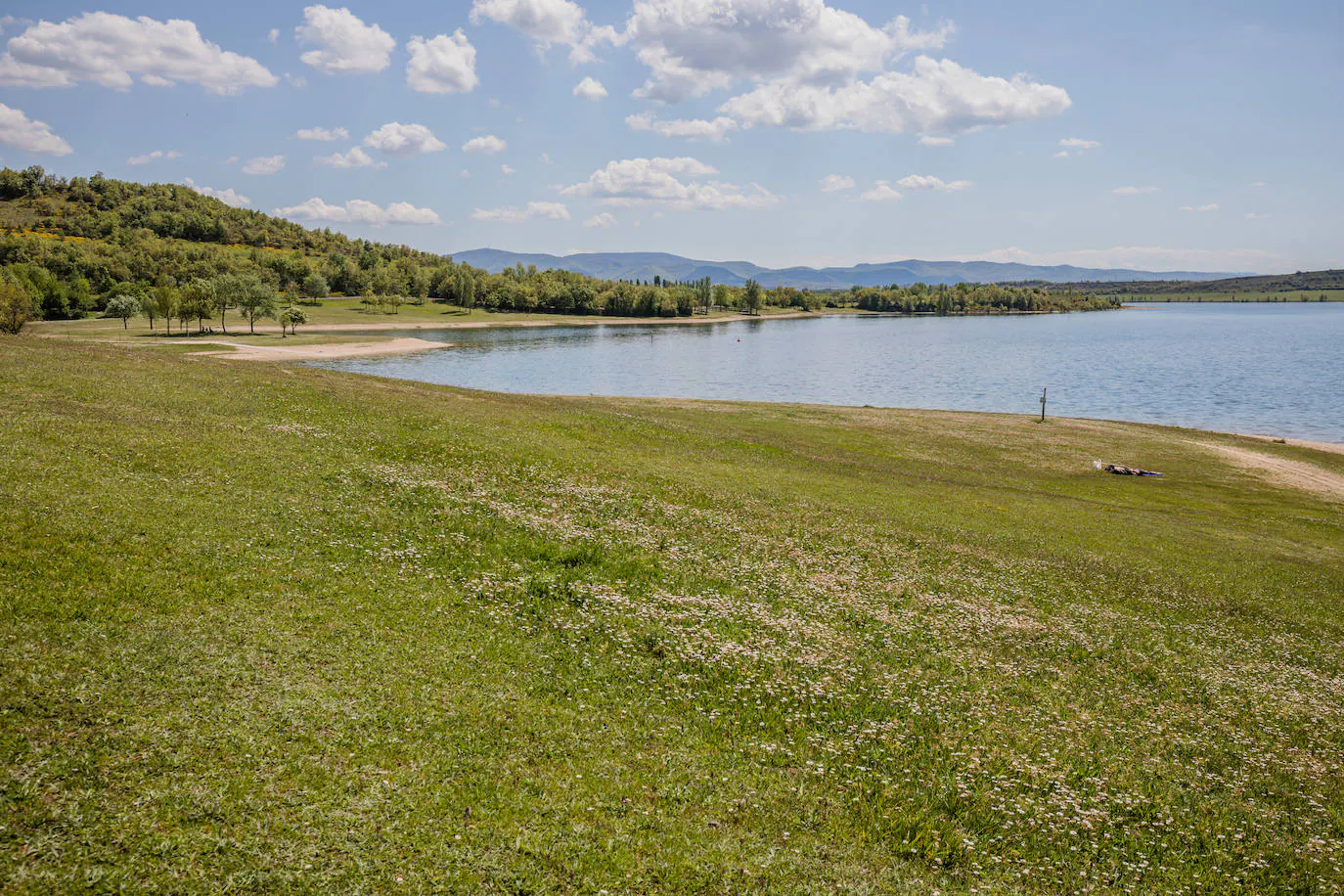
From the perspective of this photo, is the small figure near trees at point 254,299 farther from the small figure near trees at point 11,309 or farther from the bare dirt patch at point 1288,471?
the bare dirt patch at point 1288,471

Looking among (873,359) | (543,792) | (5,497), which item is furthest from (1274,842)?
(873,359)

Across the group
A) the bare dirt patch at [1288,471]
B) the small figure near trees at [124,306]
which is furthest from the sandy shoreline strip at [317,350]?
the bare dirt patch at [1288,471]

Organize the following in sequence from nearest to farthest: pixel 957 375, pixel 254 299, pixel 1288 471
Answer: pixel 1288 471, pixel 957 375, pixel 254 299

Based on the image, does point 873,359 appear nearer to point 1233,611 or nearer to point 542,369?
point 542,369

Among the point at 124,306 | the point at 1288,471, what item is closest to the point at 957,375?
the point at 1288,471

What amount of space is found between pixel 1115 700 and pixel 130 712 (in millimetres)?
22572

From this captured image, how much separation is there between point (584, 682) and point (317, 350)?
124241 mm

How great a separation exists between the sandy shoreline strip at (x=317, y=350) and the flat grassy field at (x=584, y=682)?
72174 mm

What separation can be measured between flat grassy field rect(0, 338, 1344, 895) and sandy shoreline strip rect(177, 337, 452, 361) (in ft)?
237

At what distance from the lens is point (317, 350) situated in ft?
397

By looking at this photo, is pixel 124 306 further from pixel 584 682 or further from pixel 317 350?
pixel 584 682

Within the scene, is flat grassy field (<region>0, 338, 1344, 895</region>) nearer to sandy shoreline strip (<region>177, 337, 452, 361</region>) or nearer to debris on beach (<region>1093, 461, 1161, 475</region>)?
debris on beach (<region>1093, 461, 1161, 475</region>)

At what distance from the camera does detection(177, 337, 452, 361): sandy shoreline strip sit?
97.8 meters

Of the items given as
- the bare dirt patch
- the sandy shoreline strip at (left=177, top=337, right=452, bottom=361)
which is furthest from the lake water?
the bare dirt patch
